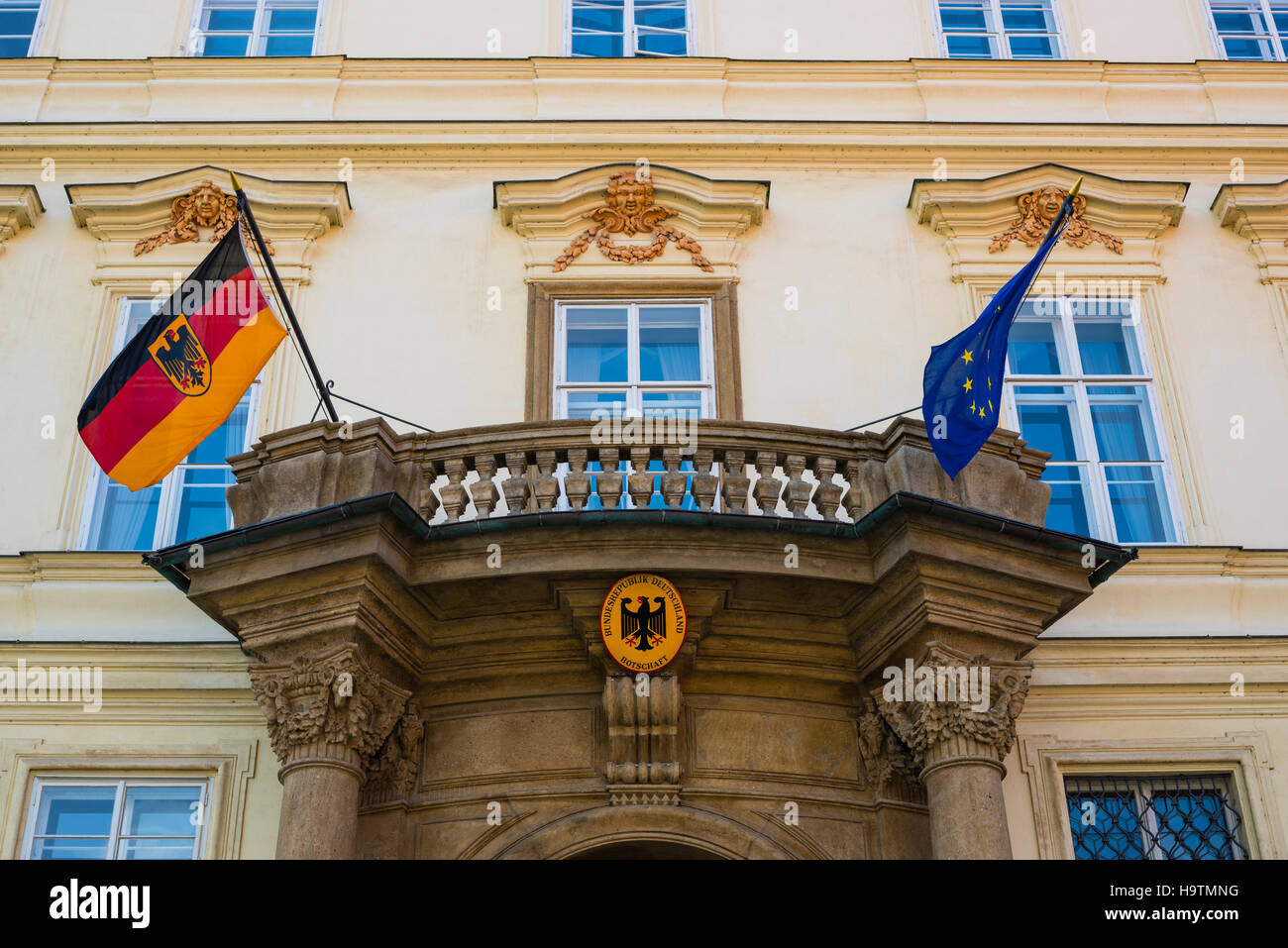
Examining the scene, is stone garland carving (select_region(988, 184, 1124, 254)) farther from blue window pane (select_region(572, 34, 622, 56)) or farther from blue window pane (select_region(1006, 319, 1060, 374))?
blue window pane (select_region(572, 34, 622, 56))

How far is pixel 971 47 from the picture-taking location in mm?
13594

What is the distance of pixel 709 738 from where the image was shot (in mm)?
9430

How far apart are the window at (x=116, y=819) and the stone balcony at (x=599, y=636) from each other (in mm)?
1168

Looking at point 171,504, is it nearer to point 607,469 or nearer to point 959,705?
point 607,469

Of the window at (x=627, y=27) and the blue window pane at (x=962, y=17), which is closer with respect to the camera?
the window at (x=627, y=27)

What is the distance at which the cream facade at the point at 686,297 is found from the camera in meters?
9.38

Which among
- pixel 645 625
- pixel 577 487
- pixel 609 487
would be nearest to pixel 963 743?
pixel 645 625

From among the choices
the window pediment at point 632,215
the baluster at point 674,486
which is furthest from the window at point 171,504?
the baluster at point 674,486

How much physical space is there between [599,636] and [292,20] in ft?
23.1

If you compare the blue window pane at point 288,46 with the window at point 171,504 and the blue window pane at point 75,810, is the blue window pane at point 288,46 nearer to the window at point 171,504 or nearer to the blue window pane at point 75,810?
the window at point 171,504
